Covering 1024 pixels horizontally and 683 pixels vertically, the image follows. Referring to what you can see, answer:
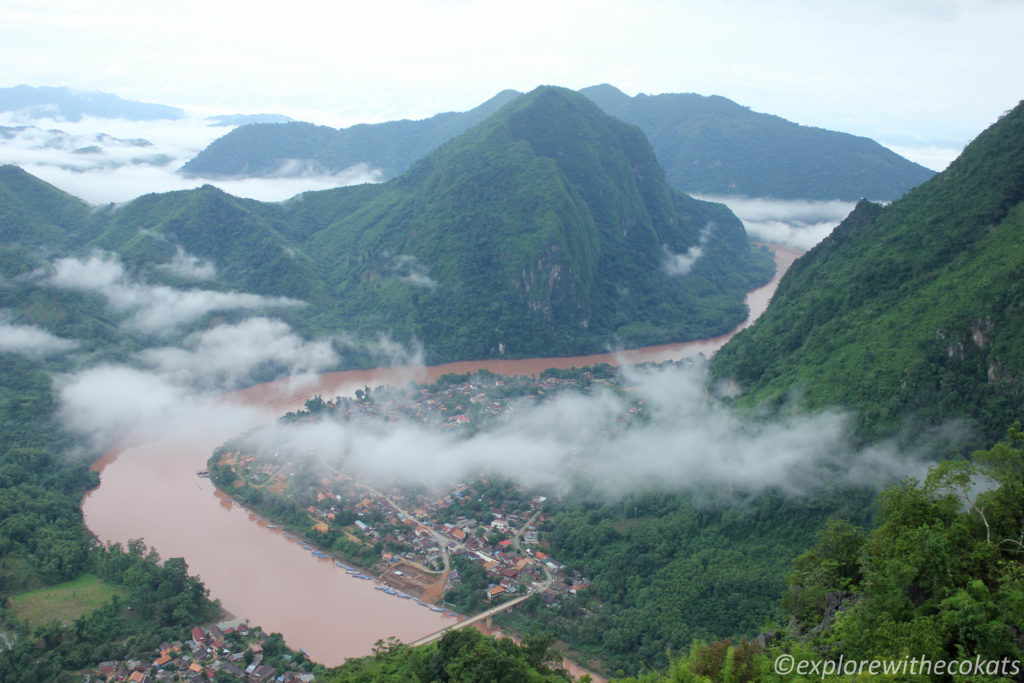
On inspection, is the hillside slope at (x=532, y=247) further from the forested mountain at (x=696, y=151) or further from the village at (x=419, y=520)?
the forested mountain at (x=696, y=151)

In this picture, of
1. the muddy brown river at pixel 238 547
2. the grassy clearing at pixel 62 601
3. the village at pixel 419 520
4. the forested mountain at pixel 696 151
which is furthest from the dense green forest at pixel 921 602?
the forested mountain at pixel 696 151

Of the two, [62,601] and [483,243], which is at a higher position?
[483,243]

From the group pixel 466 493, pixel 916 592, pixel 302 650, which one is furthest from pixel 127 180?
pixel 916 592

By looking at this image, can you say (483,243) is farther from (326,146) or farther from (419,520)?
(326,146)

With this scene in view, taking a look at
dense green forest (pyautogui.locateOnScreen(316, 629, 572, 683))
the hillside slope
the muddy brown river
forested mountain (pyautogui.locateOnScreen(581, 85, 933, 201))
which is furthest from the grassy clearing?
forested mountain (pyautogui.locateOnScreen(581, 85, 933, 201))

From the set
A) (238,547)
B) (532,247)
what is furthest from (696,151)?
(238,547)

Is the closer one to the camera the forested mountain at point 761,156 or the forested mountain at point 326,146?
the forested mountain at point 761,156

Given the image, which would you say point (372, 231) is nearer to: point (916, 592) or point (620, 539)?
point (620, 539)
